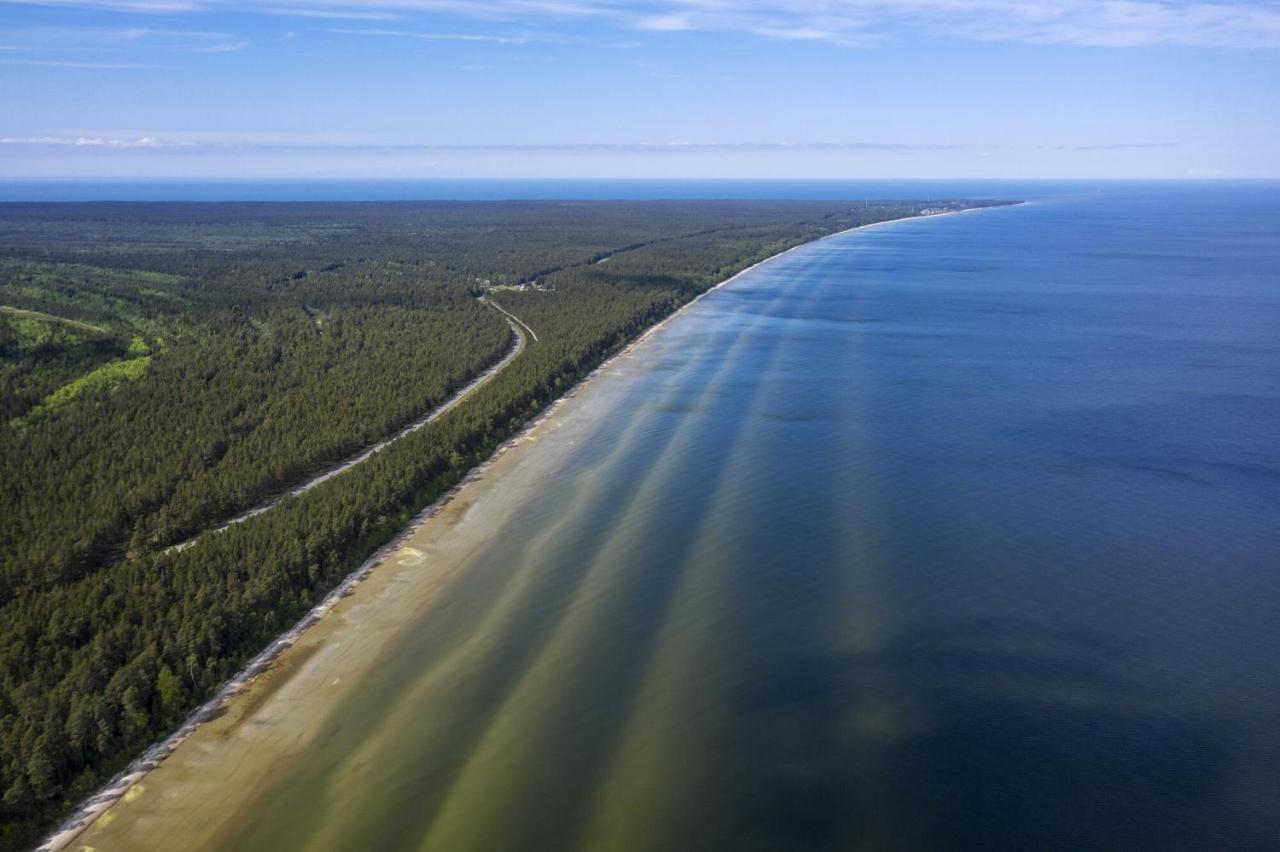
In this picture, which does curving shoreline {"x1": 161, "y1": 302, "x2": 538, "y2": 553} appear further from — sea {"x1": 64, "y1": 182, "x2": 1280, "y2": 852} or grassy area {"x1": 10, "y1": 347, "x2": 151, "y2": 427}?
grassy area {"x1": 10, "y1": 347, "x2": 151, "y2": 427}

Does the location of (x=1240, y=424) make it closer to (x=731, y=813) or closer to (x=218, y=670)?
(x=731, y=813)

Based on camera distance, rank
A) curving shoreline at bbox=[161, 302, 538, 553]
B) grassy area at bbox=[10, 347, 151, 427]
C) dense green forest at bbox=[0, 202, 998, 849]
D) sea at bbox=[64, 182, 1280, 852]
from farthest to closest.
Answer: grassy area at bbox=[10, 347, 151, 427] < curving shoreline at bbox=[161, 302, 538, 553] < dense green forest at bbox=[0, 202, 998, 849] < sea at bbox=[64, 182, 1280, 852]

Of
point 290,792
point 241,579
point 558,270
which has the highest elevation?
point 558,270

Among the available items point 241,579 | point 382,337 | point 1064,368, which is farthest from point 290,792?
point 1064,368

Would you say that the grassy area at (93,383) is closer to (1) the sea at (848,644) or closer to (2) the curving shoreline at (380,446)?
(2) the curving shoreline at (380,446)

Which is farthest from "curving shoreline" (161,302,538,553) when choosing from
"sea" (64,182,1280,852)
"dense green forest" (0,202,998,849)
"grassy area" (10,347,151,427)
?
"grassy area" (10,347,151,427)

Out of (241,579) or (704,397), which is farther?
(704,397)
